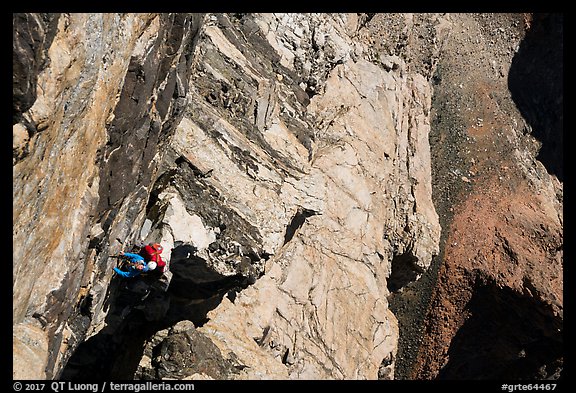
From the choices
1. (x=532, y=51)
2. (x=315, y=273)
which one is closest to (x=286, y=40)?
(x=315, y=273)

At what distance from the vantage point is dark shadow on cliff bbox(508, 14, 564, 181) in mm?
41969

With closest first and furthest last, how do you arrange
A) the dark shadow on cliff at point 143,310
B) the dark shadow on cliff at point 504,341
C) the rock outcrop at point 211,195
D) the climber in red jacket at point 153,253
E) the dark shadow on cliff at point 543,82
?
the rock outcrop at point 211,195, the climber in red jacket at point 153,253, the dark shadow on cliff at point 143,310, the dark shadow on cliff at point 504,341, the dark shadow on cliff at point 543,82

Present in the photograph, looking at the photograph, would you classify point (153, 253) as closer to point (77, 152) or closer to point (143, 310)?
point (143, 310)

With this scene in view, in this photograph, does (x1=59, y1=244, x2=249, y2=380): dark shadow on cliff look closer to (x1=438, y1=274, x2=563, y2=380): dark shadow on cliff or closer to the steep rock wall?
the steep rock wall

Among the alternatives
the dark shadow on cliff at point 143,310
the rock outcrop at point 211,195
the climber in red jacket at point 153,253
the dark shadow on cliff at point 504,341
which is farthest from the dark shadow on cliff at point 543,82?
the climber in red jacket at point 153,253

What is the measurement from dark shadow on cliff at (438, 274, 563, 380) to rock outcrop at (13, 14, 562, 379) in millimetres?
5388

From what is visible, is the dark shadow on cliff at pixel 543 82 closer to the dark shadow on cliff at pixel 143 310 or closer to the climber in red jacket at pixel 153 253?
the dark shadow on cliff at pixel 143 310

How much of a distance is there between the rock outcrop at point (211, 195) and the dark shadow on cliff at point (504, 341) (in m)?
5.39

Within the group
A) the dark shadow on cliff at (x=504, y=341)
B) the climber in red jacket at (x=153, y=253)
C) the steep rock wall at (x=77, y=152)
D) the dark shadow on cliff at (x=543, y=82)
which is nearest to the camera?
the steep rock wall at (x=77, y=152)

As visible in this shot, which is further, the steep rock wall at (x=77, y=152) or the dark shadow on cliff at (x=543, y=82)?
A: the dark shadow on cliff at (x=543, y=82)

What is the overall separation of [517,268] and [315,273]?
16547mm

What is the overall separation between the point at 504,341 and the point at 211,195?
2556 cm

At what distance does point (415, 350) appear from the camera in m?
33.9

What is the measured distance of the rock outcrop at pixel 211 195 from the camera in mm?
11352
